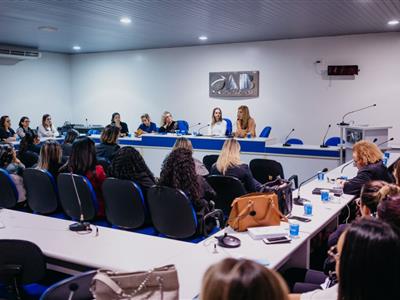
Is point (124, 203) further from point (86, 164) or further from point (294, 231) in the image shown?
point (294, 231)

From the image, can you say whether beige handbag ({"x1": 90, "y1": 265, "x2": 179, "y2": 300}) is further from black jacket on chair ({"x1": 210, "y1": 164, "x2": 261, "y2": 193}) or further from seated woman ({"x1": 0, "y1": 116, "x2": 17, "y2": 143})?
seated woman ({"x1": 0, "y1": 116, "x2": 17, "y2": 143})

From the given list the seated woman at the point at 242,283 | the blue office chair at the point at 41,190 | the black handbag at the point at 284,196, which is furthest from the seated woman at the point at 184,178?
the seated woman at the point at 242,283

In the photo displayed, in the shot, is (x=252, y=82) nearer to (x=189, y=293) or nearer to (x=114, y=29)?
(x=114, y=29)

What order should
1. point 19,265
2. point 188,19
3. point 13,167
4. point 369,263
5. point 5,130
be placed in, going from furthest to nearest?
point 5,130
point 188,19
point 13,167
point 19,265
point 369,263

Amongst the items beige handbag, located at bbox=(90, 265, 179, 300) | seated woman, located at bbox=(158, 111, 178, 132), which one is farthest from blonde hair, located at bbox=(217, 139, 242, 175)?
seated woman, located at bbox=(158, 111, 178, 132)

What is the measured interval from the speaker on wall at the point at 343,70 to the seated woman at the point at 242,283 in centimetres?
786

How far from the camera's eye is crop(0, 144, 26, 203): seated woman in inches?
166

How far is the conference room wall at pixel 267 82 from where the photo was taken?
809 centimetres

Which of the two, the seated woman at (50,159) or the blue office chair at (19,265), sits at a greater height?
the seated woman at (50,159)

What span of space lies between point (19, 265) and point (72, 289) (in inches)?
24.2

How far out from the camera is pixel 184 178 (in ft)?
10.8

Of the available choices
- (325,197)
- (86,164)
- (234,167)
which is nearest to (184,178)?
(234,167)

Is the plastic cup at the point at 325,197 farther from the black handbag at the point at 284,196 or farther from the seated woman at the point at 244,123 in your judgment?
the seated woman at the point at 244,123

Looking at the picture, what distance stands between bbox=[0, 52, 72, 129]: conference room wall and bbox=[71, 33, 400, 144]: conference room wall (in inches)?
22.8
